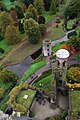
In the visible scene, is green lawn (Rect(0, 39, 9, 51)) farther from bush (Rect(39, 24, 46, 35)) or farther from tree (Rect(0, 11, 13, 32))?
bush (Rect(39, 24, 46, 35))

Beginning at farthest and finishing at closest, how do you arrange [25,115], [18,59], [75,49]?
[18,59]
[75,49]
[25,115]

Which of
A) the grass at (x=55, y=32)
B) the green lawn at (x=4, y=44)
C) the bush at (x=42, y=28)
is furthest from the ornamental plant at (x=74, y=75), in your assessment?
the green lawn at (x=4, y=44)

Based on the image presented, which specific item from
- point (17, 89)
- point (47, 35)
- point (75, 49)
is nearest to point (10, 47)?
point (47, 35)

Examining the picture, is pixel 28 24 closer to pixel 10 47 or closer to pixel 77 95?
pixel 10 47

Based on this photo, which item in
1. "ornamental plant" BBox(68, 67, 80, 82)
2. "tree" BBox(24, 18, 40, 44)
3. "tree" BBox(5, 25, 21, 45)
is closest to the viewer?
"ornamental plant" BBox(68, 67, 80, 82)

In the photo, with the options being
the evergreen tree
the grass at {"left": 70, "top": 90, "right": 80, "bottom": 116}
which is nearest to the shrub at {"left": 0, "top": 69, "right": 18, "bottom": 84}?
the grass at {"left": 70, "top": 90, "right": 80, "bottom": 116}

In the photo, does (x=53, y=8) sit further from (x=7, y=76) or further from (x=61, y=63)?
(x=61, y=63)

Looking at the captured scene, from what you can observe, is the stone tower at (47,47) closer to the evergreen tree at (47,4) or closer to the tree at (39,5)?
the tree at (39,5)
